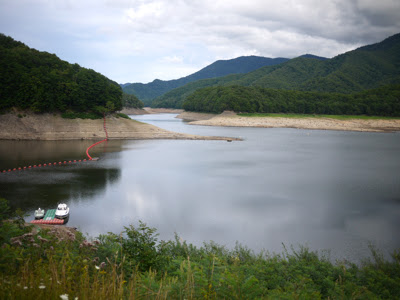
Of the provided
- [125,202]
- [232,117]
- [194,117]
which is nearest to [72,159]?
[125,202]

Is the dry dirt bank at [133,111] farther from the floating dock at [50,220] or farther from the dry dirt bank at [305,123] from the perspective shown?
the floating dock at [50,220]

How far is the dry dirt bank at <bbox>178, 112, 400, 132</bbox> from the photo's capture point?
91.2m

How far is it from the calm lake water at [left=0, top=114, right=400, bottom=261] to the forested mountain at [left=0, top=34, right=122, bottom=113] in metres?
14.3

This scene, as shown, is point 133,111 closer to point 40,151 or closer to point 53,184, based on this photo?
point 40,151

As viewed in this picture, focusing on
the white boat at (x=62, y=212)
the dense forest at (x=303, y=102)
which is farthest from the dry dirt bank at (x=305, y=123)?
the white boat at (x=62, y=212)

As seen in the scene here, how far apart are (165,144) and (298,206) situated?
38291 mm

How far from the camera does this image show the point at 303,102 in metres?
112

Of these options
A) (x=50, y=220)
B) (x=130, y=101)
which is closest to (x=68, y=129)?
(x=50, y=220)

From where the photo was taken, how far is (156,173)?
32.8 metres

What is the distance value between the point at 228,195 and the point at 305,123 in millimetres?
80082

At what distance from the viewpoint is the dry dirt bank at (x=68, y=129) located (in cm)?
5331

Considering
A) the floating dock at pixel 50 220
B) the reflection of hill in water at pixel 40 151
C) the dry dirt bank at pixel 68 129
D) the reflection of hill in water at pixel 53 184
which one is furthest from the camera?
the dry dirt bank at pixel 68 129

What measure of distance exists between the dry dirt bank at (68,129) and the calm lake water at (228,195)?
9.39 meters

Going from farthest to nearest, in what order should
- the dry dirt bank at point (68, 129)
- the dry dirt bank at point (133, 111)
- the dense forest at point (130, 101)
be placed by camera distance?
the dense forest at point (130, 101) < the dry dirt bank at point (133, 111) < the dry dirt bank at point (68, 129)
